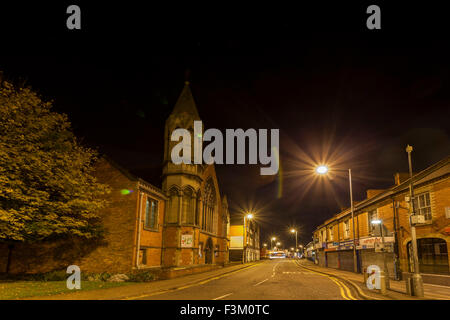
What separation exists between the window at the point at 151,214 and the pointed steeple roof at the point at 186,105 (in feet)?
36.7

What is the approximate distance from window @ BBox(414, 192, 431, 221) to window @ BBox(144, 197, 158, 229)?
819 inches

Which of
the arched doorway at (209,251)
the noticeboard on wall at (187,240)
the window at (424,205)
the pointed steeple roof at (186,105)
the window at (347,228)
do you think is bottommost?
the arched doorway at (209,251)

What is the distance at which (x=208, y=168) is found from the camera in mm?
40469

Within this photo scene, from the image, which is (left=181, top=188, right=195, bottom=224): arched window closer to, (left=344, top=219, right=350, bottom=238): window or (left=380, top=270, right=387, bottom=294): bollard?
(left=344, top=219, right=350, bottom=238): window

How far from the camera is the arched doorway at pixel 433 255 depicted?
19266 millimetres

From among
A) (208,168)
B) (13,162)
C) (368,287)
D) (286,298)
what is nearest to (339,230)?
(208,168)

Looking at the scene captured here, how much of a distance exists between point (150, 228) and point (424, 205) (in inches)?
826

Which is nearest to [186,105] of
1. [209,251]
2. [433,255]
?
[209,251]

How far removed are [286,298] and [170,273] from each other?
41.7ft

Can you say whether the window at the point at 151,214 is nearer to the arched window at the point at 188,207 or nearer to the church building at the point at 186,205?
the church building at the point at 186,205

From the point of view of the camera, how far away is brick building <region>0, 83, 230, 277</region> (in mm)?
23922

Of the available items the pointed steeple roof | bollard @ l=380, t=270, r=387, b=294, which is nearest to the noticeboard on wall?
the pointed steeple roof

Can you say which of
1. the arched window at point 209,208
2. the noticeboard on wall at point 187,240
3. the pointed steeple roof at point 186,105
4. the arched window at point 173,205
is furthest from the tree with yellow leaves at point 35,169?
the arched window at point 209,208

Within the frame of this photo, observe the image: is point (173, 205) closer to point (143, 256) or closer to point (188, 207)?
point (188, 207)
